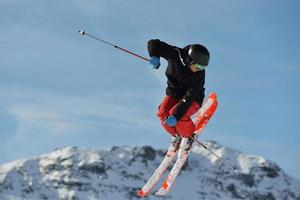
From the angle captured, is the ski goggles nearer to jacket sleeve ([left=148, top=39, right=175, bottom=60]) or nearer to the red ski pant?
jacket sleeve ([left=148, top=39, right=175, bottom=60])

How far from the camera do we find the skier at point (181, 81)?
42.4 feet

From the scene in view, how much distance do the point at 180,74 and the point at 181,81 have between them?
0.70ft

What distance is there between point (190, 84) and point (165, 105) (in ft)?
2.65

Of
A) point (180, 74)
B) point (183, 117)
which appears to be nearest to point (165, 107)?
point (183, 117)

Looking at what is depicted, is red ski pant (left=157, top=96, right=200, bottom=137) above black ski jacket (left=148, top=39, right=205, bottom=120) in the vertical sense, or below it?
below

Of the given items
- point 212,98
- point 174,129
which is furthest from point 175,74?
point 212,98

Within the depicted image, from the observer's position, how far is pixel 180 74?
13.4 m

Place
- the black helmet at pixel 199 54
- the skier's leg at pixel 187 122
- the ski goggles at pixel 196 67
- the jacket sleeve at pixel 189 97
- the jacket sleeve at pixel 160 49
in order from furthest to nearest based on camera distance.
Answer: the skier's leg at pixel 187 122 → the jacket sleeve at pixel 160 49 → the jacket sleeve at pixel 189 97 → the ski goggles at pixel 196 67 → the black helmet at pixel 199 54

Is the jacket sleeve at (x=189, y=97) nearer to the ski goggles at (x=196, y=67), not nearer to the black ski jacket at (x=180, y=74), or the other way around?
the black ski jacket at (x=180, y=74)

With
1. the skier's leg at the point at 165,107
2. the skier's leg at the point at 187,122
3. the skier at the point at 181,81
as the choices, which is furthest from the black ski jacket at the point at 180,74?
the skier's leg at the point at 165,107

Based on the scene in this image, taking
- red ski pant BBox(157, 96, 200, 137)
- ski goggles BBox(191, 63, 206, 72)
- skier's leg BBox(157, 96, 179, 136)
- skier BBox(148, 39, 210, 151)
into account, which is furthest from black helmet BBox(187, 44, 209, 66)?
skier's leg BBox(157, 96, 179, 136)

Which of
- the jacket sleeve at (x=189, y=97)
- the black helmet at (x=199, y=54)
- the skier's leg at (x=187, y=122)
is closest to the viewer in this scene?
the black helmet at (x=199, y=54)

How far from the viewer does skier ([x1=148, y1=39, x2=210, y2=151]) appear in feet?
42.4

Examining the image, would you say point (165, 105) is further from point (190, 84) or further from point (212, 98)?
point (212, 98)
